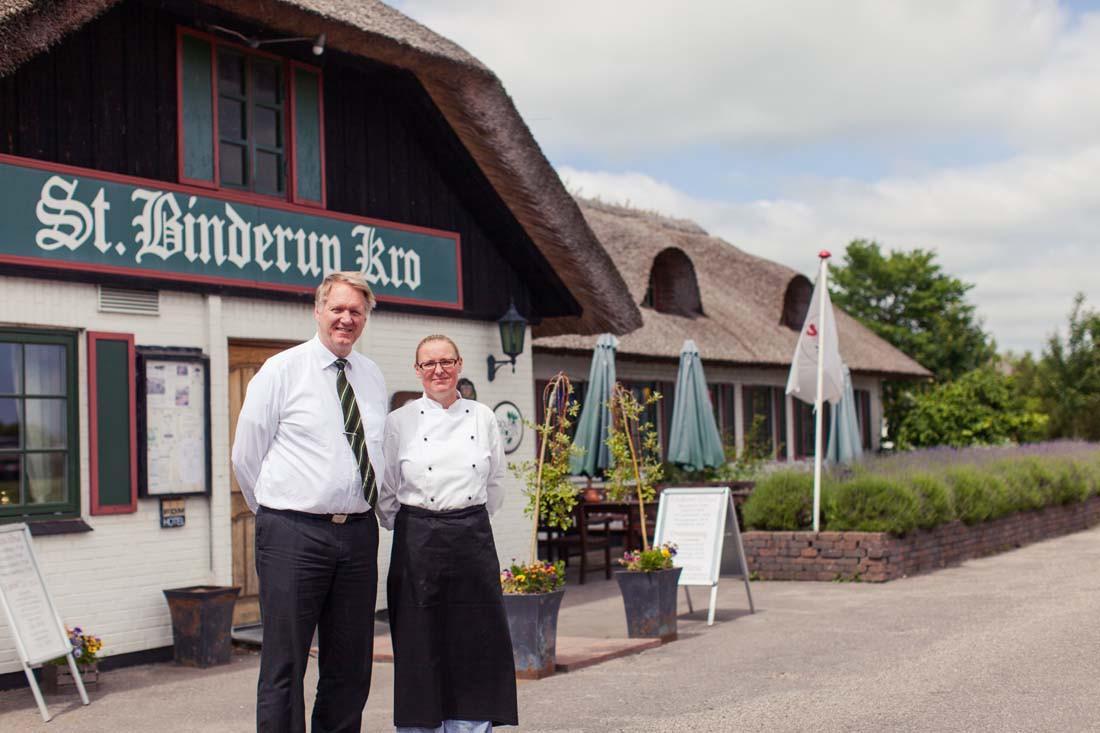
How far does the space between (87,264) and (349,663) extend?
504 centimetres

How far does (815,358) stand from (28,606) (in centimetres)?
832

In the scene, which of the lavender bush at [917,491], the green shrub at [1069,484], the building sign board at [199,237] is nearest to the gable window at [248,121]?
the building sign board at [199,237]

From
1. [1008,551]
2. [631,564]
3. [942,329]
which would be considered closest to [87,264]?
[631,564]

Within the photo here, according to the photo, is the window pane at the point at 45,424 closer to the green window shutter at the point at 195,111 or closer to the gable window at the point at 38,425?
the gable window at the point at 38,425

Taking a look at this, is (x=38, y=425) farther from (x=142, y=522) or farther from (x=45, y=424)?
(x=142, y=522)

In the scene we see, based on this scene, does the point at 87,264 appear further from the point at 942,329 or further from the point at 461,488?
the point at 942,329

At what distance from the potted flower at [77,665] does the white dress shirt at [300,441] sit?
3.83 m

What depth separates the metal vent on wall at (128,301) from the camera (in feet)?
30.1

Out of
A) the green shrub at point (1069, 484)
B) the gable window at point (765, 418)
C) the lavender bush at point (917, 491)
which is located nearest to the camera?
the lavender bush at point (917, 491)

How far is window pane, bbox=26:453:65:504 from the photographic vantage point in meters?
8.74

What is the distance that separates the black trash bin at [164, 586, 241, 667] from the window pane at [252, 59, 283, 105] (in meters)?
3.84

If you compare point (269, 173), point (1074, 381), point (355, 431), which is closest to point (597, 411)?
point (269, 173)

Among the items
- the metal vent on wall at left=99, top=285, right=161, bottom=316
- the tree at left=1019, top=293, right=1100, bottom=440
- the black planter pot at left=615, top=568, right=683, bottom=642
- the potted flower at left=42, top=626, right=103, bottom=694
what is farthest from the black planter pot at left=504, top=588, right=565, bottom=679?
the tree at left=1019, top=293, right=1100, bottom=440

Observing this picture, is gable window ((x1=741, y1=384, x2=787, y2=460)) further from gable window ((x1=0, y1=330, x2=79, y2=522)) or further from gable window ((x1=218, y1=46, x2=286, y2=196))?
gable window ((x1=0, y1=330, x2=79, y2=522))
